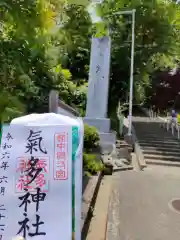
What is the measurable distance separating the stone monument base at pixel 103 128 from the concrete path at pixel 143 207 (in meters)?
2.51

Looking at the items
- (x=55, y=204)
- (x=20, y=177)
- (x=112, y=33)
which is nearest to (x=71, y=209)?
(x=55, y=204)

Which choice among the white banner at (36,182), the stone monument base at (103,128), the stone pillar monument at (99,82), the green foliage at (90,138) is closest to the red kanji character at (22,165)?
the white banner at (36,182)

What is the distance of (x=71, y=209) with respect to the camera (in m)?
2.53

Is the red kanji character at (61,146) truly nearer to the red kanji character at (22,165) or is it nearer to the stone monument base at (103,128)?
the red kanji character at (22,165)

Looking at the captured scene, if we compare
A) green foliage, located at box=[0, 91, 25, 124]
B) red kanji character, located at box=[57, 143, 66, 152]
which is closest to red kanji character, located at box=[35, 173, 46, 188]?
red kanji character, located at box=[57, 143, 66, 152]

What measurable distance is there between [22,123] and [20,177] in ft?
1.48

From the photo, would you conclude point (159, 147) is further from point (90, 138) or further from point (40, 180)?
point (40, 180)

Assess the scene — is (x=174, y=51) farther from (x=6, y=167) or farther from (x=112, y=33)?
(x=6, y=167)

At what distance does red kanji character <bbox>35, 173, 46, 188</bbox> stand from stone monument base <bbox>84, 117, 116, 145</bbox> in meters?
9.88

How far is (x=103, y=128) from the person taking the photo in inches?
508

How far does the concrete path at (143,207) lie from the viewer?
5286 millimetres

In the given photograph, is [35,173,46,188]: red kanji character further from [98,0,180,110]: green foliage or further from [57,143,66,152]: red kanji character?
[98,0,180,110]: green foliage

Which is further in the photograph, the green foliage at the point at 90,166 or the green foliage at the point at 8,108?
the green foliage at the point at 90,166

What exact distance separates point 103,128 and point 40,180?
10.4 metres
